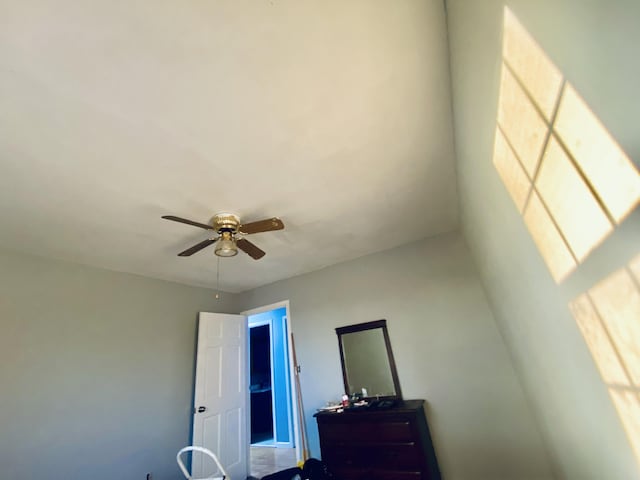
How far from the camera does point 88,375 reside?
2.82m

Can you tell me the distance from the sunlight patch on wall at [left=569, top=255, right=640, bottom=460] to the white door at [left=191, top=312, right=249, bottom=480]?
3892mm

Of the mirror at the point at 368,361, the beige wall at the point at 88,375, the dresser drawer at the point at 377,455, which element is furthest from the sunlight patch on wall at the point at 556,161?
the beige wall at the point at 88,375

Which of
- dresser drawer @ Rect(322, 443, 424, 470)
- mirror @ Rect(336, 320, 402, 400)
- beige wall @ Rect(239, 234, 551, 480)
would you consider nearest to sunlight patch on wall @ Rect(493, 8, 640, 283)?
beige wall @ Rect(239, 234, 551, 480)

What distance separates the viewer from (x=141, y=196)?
6.59 feet

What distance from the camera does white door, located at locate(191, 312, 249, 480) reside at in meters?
3.46

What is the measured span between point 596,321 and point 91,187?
2.64 m

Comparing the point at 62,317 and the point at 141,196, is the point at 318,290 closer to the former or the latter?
the point at 141,196

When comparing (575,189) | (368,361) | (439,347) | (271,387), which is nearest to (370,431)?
(368,361)

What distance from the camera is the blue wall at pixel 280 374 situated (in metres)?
5.30

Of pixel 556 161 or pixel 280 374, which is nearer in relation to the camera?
pixel 556 161

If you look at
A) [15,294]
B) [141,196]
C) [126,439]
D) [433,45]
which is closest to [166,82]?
[141,196]

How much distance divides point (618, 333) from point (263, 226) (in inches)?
74.6

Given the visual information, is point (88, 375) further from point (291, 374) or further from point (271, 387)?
point (271, 387)

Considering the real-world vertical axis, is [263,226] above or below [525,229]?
above
